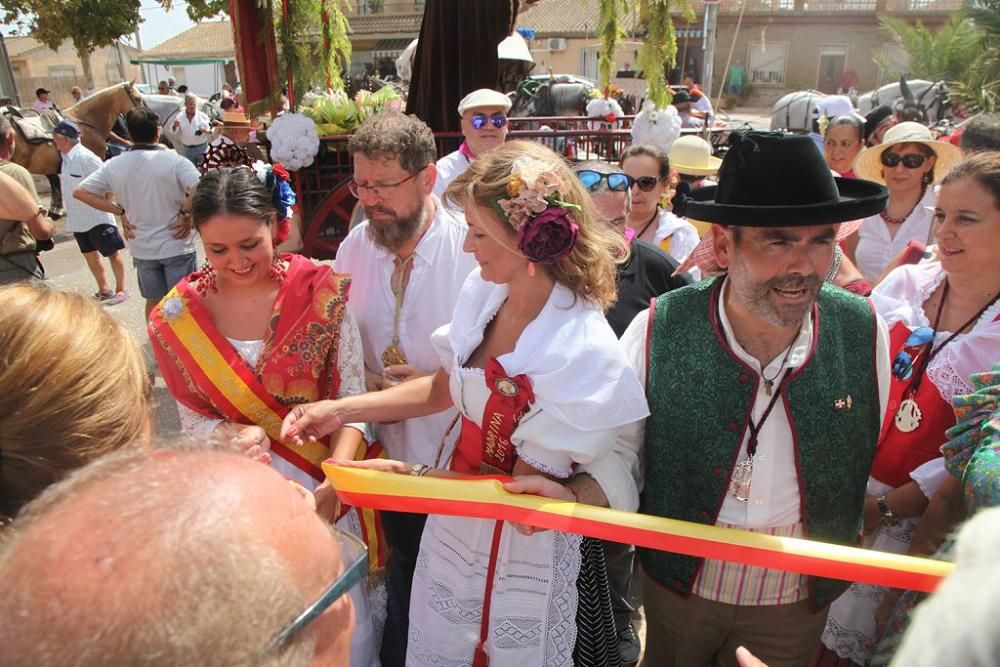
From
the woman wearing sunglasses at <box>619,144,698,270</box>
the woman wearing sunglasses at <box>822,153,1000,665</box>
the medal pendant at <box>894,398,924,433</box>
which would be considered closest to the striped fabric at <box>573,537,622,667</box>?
the woman wearing sunglasses at <box>822,153,1000,665</box>

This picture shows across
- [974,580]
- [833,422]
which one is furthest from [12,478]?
[833,422]

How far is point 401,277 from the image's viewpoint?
110 inches

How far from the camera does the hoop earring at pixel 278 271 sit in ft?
7.69

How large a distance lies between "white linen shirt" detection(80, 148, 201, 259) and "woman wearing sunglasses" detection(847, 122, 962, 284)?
4898mm

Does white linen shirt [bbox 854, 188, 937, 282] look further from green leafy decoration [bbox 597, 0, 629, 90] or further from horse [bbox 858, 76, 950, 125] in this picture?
horse [bbox 858, 76, 950, 125]

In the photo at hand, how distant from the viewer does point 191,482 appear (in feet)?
2.72

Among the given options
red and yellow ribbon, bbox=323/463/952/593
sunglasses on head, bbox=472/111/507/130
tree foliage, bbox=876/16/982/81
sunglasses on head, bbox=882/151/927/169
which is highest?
tree foliage, bbox=876/16/982/81

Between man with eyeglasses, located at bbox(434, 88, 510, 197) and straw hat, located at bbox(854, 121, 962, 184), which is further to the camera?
man with eyeglasses, located at bbox(434, 88, 510, 197)

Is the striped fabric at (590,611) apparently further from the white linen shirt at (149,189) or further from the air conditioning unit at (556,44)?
the air conditioning unit at (556,44)

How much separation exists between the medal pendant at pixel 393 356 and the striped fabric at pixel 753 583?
1.44m

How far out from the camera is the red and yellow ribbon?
4.94ft

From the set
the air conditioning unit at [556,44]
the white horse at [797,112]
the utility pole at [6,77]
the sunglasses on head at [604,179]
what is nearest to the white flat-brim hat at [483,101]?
the sunglasses on head at [604,179]

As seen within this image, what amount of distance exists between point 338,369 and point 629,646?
1.69 meters

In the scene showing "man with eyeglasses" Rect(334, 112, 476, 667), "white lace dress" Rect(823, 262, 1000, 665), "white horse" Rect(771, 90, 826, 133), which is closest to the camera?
"white lace dress" Rect(823, 262, 1000, 665)
